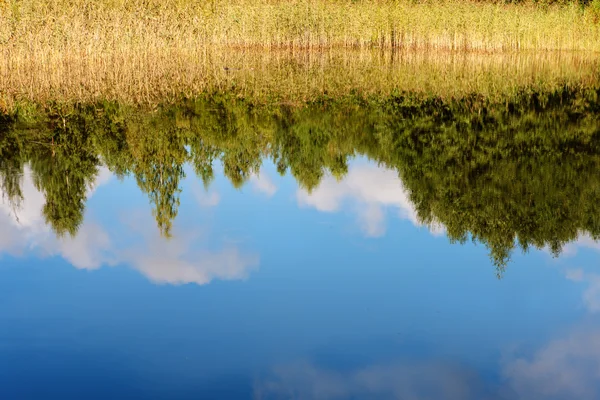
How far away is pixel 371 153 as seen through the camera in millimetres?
11508

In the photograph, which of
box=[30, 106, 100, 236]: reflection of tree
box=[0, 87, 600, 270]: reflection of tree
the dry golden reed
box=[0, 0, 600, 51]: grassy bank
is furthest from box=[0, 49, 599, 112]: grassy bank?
box=[30, 106, 100, 236]: reflection of tree

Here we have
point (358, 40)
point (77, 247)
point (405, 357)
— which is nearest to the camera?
point (405, 357)

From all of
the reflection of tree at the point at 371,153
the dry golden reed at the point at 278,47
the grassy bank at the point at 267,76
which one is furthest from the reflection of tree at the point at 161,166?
the dry golden reed at the point at 278,47

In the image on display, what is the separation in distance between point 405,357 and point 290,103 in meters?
10.9

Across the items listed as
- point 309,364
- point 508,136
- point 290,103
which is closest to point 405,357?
point 309,364

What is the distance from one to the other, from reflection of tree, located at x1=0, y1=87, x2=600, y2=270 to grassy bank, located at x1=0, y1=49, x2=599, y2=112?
50.0 inches

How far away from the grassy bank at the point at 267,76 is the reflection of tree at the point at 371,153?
4.17 feet

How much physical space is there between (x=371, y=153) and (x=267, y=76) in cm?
844

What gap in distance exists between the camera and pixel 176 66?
20266mm

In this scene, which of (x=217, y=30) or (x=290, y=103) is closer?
(x=290, y=103)

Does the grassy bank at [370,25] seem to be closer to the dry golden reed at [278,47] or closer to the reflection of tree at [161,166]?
the dry golden reed at [278,47]

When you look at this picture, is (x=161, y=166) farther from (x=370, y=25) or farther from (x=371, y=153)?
(x=370, y=25)

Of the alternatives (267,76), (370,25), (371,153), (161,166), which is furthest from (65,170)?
(370,25)

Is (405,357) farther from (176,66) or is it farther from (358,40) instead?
(358,40)
